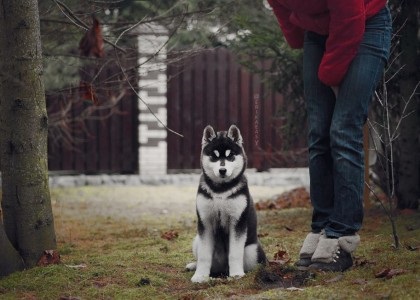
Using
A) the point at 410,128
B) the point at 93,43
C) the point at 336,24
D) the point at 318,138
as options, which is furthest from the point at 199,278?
the point at 410,128

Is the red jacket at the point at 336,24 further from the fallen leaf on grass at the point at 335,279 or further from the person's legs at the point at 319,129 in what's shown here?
the fallen leaf on grass at the point at 335,279

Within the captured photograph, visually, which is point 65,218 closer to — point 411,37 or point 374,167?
point 374,167

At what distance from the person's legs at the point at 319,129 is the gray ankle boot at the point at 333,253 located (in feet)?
0.76

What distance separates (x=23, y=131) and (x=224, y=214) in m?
1.44

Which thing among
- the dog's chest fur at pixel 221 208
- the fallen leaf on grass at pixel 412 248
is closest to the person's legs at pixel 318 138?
the dog's chest fur at pixel 221 208

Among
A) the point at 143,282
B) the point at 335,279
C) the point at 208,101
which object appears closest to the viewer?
the point at 335,279

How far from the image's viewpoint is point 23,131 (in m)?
4.83

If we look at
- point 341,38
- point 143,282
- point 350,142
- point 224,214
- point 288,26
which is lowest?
point 143,282

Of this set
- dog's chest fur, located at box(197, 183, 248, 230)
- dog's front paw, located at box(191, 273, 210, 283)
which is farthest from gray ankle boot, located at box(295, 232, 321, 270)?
dog's front paw, located at box(191, 273, 210, 283)

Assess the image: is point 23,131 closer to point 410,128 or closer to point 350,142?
point 350,142

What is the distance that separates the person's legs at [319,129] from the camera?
4625 mm

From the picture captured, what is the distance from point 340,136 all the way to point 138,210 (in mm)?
6116

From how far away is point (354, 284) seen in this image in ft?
13.4

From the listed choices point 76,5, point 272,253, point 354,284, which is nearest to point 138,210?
point 76,5
